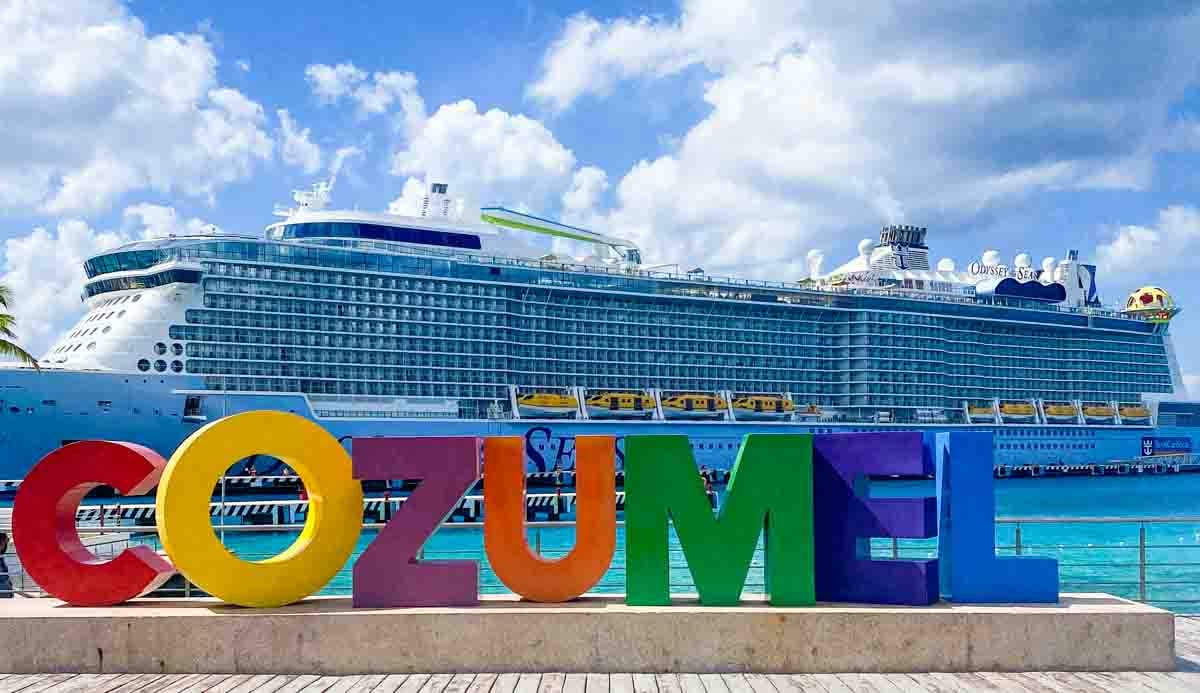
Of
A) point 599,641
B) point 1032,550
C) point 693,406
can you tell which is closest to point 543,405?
point 693,406

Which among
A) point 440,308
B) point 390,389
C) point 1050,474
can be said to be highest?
point 440,308

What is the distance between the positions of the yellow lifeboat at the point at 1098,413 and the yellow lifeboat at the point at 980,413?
30.0ft

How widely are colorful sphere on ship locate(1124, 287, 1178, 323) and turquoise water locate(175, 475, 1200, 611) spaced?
12.0 metres

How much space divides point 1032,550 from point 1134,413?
188 feet

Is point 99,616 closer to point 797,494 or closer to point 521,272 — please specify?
point 797,494

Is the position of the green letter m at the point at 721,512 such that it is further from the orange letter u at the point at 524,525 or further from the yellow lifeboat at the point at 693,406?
the yellow lifeboat at the point at 693,406

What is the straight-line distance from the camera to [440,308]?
54469 mm

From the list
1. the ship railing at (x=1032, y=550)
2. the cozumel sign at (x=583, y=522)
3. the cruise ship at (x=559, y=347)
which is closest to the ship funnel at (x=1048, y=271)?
the cruise ship at (x=559, y=347)

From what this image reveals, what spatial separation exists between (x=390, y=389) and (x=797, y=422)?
24352 mm

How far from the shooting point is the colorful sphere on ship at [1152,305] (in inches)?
3285

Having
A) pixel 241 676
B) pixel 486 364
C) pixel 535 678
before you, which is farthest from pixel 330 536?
pixel 486 364

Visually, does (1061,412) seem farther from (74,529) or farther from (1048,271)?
(74,529)

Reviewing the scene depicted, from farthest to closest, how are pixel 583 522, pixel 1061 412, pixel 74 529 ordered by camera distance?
pixel 1061 412 < pixel 74 529 < pixel 583 522

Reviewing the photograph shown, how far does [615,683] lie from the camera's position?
793 centimetres
